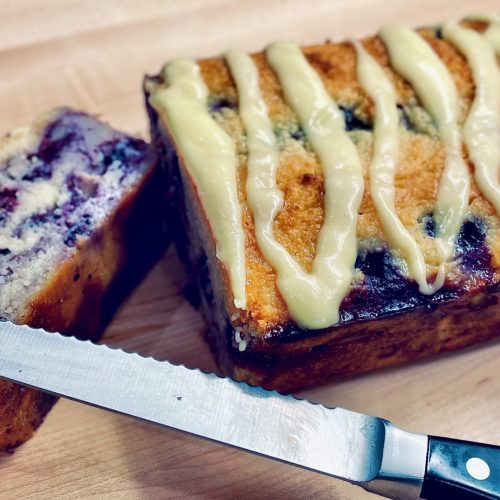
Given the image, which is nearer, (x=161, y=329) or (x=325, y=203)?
(x=325, y=203)

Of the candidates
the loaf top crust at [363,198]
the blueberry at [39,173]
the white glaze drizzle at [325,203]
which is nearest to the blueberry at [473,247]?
the loaf top crust at [363,198]

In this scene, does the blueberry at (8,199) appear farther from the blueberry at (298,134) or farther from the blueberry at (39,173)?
the blueberry at (298,134)

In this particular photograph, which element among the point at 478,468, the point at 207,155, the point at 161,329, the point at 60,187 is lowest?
the point at 161,329

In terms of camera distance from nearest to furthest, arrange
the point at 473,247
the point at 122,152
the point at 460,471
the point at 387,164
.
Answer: the point at 460,471 → the point at 473,247 → the point at 387,164 → the point at 122,152

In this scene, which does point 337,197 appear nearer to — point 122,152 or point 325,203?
point 325,203

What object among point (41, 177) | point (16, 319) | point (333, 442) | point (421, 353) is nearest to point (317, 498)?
point (333, 442)

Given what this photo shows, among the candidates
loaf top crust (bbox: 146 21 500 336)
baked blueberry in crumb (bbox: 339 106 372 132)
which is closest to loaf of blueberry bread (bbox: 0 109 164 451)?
loaf top crust (bbox: 146 21 500 336)

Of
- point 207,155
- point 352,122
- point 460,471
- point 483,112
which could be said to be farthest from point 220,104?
point 460,471
